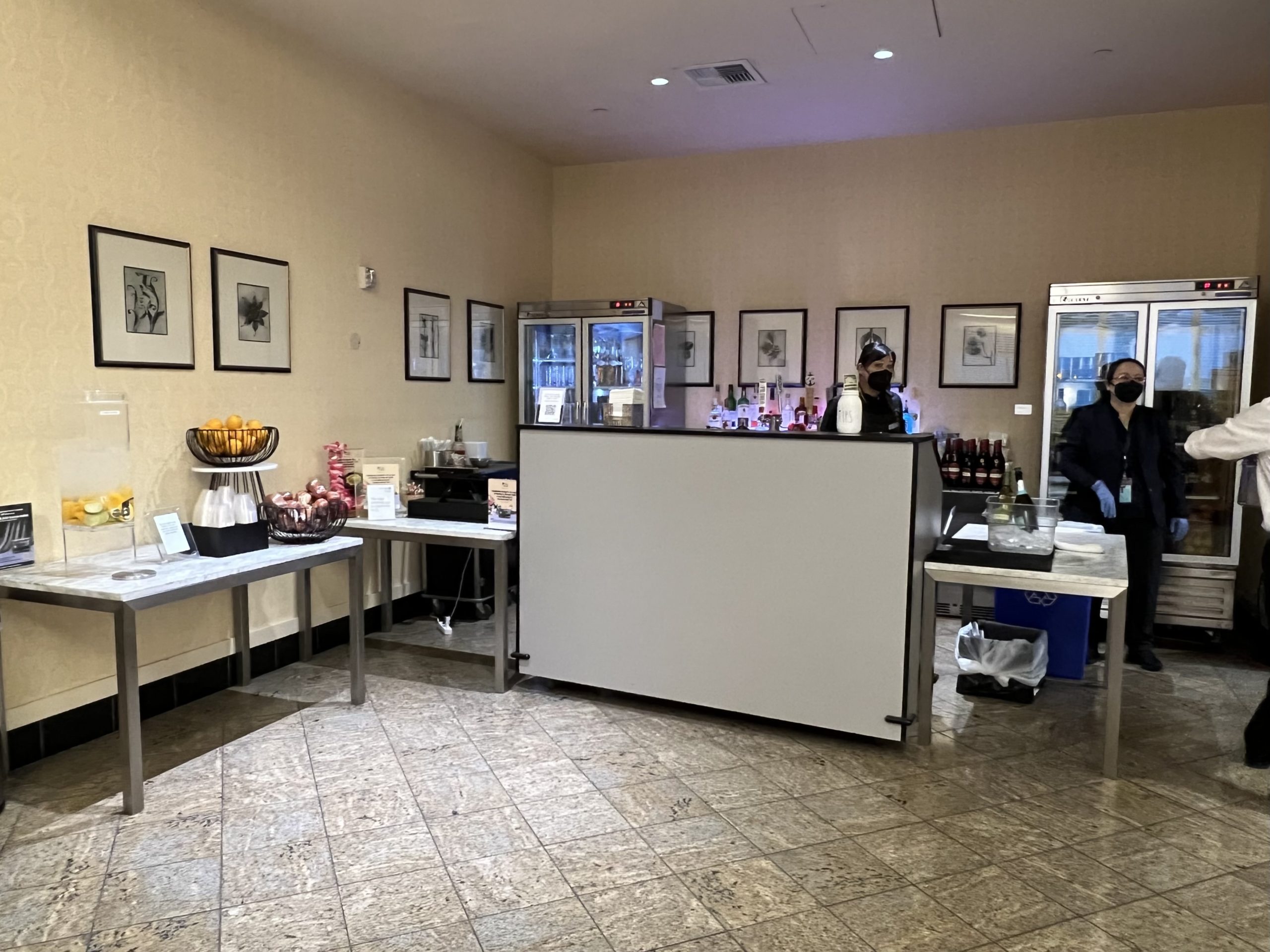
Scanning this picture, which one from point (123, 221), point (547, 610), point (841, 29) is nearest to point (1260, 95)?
point (841, 29)

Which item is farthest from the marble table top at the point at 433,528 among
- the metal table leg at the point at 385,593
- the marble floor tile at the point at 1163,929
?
the marble floor tile at the point at 1163,929

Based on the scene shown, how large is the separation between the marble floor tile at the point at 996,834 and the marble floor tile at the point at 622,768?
0.96 metres

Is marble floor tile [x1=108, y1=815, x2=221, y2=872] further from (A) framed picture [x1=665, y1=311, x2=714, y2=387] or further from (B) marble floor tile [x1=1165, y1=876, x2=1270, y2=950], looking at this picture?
(A) framed picture [x1=665, y1=311, x2=714, y2=387]

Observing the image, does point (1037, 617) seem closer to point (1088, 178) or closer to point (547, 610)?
point (547, 610)

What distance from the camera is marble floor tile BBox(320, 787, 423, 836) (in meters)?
2.74

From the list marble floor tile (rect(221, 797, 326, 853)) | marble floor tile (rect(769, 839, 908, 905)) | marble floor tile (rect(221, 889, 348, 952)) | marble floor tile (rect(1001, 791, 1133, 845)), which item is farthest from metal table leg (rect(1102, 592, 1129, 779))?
marble floor tile (rect(221, 797, 326, 853))

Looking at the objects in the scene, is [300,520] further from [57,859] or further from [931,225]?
[931,225]

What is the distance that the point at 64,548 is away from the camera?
3125mm

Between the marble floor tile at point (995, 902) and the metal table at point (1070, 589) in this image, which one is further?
the metal table at point (1070, 589)

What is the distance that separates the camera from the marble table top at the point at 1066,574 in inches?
118

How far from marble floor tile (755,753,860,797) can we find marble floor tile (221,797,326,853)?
60.2 inches

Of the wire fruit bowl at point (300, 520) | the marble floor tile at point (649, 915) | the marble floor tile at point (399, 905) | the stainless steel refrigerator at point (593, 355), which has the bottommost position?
the marble floor tile at point (399, 905)

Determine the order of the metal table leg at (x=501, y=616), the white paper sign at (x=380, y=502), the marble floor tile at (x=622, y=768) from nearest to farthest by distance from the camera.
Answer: the marble floor tile at (x=622, y=768)
the metal table leg at (x=501, y=616)
the white paper sign at (x=380, y=502)

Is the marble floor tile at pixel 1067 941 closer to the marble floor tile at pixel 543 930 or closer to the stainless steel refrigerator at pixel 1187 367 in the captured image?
the marble floor tile at pixel 543 930
